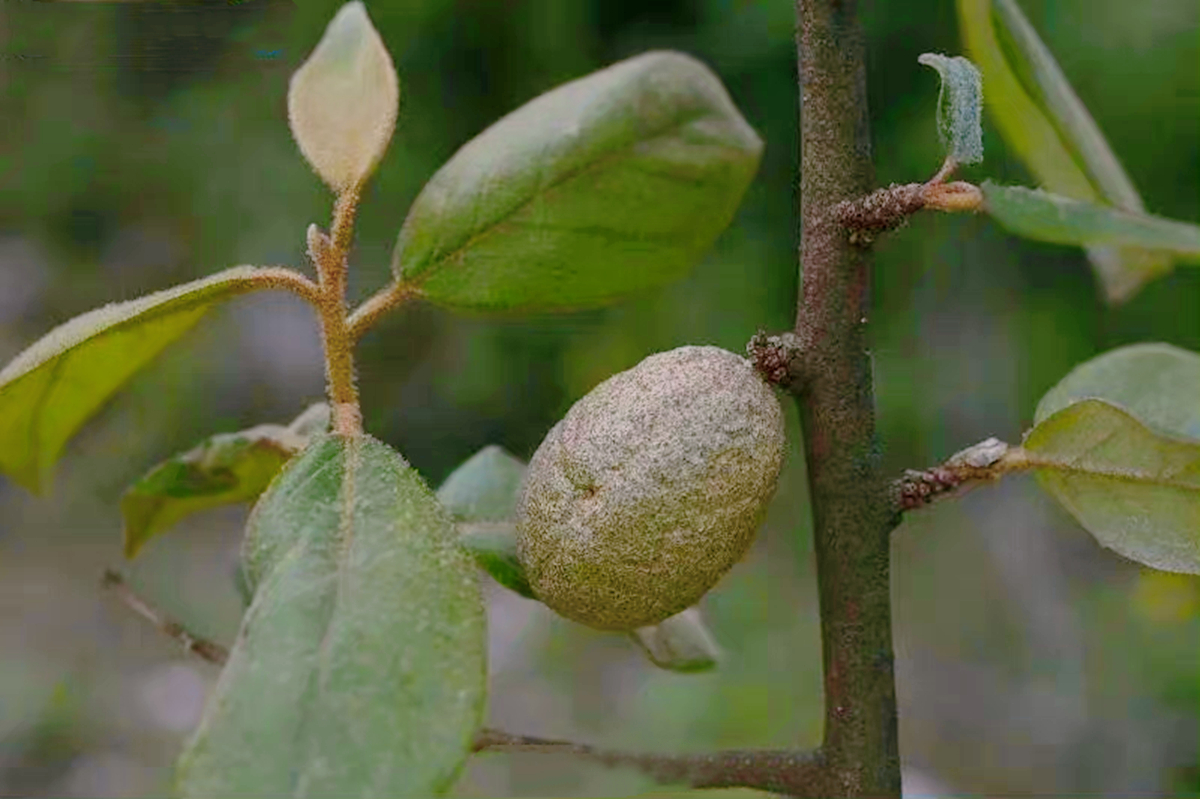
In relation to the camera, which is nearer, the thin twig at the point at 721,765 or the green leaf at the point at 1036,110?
the thin twig at the point at 721,765

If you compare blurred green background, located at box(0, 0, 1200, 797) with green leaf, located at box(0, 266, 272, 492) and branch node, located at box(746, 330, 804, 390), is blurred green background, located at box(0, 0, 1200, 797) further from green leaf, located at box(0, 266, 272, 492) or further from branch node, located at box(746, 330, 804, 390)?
branch node, located at box(746, 330, 804, 390)

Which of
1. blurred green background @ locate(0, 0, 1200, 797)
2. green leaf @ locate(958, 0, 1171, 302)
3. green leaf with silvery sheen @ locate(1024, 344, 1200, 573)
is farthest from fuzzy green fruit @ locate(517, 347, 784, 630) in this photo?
blurred green background @ locate(0, 0, 1200, 797)

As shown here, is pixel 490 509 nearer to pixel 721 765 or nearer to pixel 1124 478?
pixel 721 765

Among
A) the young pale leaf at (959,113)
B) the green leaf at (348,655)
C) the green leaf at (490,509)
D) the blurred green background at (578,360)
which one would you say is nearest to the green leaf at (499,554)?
the green leaf at (490,509)

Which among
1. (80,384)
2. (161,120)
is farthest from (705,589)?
(161,120)

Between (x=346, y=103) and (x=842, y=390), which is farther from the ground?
(x=346, y=103)

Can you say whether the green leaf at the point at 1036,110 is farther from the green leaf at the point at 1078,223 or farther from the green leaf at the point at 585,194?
the green leaf at the point at 1078,223

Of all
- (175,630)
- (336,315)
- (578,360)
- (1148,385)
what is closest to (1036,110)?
(1148,385)
